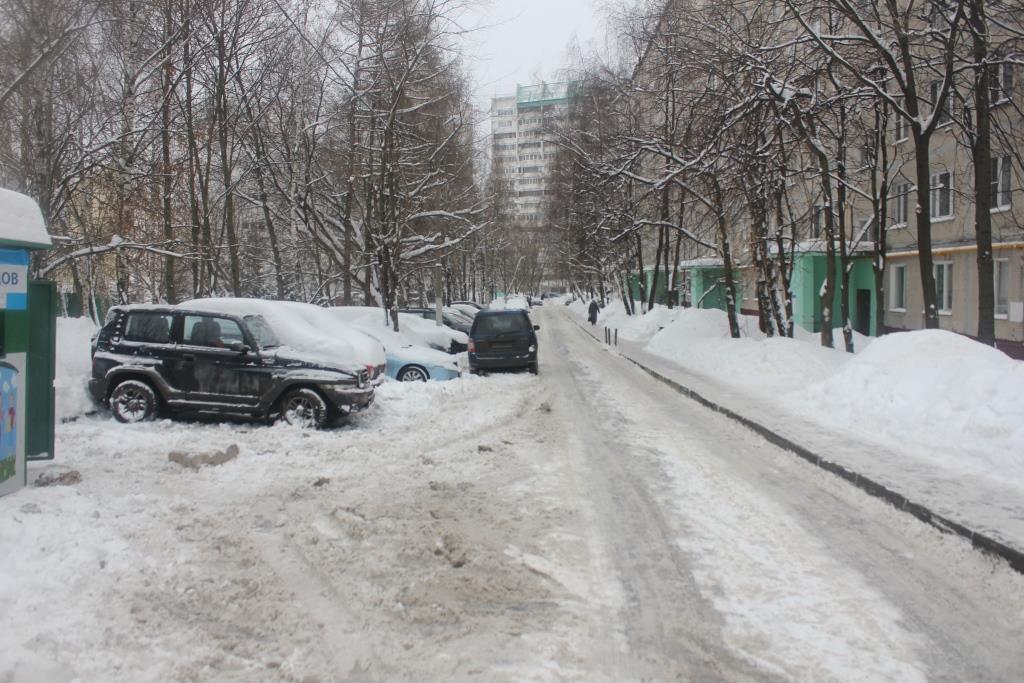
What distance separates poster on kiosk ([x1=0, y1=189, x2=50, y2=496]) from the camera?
5613 mm

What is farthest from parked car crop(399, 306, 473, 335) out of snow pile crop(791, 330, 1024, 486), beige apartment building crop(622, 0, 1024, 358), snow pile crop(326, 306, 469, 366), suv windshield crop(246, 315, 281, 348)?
snow pile crop(791, 330, 1024, 486)

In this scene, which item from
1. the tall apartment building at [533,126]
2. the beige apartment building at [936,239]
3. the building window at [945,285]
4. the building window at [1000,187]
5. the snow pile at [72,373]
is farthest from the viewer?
the tall apartment building at [533,126]

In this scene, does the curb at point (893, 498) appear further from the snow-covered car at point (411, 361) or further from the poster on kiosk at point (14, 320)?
the poster on kiosk at point (14, 320)

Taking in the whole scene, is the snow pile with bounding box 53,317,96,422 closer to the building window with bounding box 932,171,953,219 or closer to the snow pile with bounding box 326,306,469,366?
the snow pile with bounding box 326,306,469,366

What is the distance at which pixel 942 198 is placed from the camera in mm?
26969

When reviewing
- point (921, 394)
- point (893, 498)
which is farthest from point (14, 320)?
point (921, 394)

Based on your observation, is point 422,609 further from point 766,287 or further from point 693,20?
point 766,287

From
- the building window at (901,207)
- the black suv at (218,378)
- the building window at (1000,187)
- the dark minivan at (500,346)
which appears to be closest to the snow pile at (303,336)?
the black suv at (218,378)

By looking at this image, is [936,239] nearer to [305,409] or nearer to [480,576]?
[305,409]

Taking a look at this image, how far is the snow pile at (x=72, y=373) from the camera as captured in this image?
10438 mm

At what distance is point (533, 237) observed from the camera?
305ft

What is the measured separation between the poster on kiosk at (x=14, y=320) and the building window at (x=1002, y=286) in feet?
83.4

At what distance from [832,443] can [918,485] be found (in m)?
2.25

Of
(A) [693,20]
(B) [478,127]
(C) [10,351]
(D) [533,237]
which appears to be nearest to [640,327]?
(B) [478,127]
